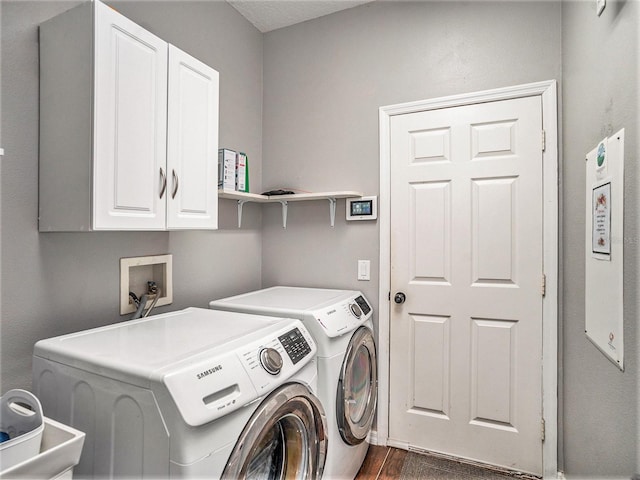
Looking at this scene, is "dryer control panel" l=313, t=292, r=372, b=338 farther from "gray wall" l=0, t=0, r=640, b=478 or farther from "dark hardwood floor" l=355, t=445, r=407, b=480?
"dark hardwood floor" l=355, t=445, r=407, b=480

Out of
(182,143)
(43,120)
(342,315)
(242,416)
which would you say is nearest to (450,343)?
(342,315)

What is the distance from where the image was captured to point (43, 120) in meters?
1.31

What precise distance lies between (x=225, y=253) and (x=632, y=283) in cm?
197

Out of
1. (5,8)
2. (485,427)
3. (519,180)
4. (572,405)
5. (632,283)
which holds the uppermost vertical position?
(5,8)

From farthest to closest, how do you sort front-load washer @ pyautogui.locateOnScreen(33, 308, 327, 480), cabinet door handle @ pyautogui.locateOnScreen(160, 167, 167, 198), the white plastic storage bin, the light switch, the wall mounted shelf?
1. the light switch
2. the wall mounted shelf
3. cabinet door handle @ pyautogui.locateOnScreen(160, 167, 167, 198)
4. front-load washer @ pyautogui.locateOnScreen(33, 308, 327, 480)
5. the white plastic storage bin

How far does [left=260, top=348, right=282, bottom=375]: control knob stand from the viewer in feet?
3.72

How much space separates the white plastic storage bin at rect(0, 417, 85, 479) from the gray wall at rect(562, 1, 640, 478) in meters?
1.44

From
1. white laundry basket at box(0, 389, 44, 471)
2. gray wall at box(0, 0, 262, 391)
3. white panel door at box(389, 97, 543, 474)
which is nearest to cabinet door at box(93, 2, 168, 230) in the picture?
gray wall at box(0, 0, 262, 391)

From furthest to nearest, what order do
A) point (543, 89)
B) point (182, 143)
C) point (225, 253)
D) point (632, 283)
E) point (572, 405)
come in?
point (225, 253) → point (543, 89) → point (572, 405) → point (182, 143) → point (632, 283)

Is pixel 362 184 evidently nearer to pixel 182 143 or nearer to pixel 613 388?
pixel 182 143

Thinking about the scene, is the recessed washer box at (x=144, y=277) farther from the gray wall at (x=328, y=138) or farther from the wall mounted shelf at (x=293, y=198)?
the wall mounted shelf at (x=293, y=198)

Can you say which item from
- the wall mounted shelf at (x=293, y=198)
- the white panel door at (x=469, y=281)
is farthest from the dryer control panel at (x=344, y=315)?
the wall mounted shelf at (x=293, y=198)

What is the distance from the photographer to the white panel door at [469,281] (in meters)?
1.92

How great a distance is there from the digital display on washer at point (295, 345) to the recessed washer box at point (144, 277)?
32.7 inches
